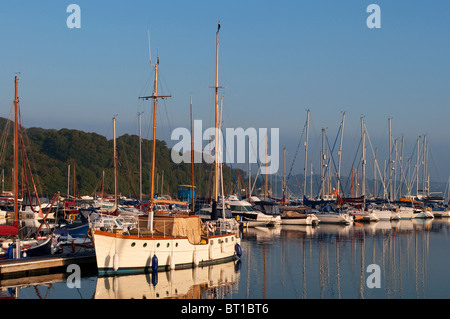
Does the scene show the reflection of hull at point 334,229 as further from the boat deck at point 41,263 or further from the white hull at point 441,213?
the white hull at point 441,213

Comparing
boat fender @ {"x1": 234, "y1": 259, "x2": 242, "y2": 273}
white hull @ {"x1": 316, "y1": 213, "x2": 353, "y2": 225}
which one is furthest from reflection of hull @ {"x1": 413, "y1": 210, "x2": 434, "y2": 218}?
boat fender @ {"x1": 234, "y1": 259, "x2": 242, "y2": 273}

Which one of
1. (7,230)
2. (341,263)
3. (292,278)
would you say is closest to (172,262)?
(292,278)

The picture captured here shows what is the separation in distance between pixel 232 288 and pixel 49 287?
9.74m

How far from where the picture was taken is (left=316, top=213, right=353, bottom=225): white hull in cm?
8125

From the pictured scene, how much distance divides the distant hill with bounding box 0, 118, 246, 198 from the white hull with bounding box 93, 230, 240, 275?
10159cm

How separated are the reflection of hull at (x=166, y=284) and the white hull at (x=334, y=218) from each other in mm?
46595

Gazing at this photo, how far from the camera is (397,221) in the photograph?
9150 cm

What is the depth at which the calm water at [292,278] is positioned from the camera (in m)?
30.9

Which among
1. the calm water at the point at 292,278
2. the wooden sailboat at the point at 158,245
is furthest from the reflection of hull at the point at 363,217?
the wooden sailboat at the point at 158,245

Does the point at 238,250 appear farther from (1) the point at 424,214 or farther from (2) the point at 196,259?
(1) the point at 424,214

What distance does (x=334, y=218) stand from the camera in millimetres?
82438

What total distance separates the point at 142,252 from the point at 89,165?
134200mm
